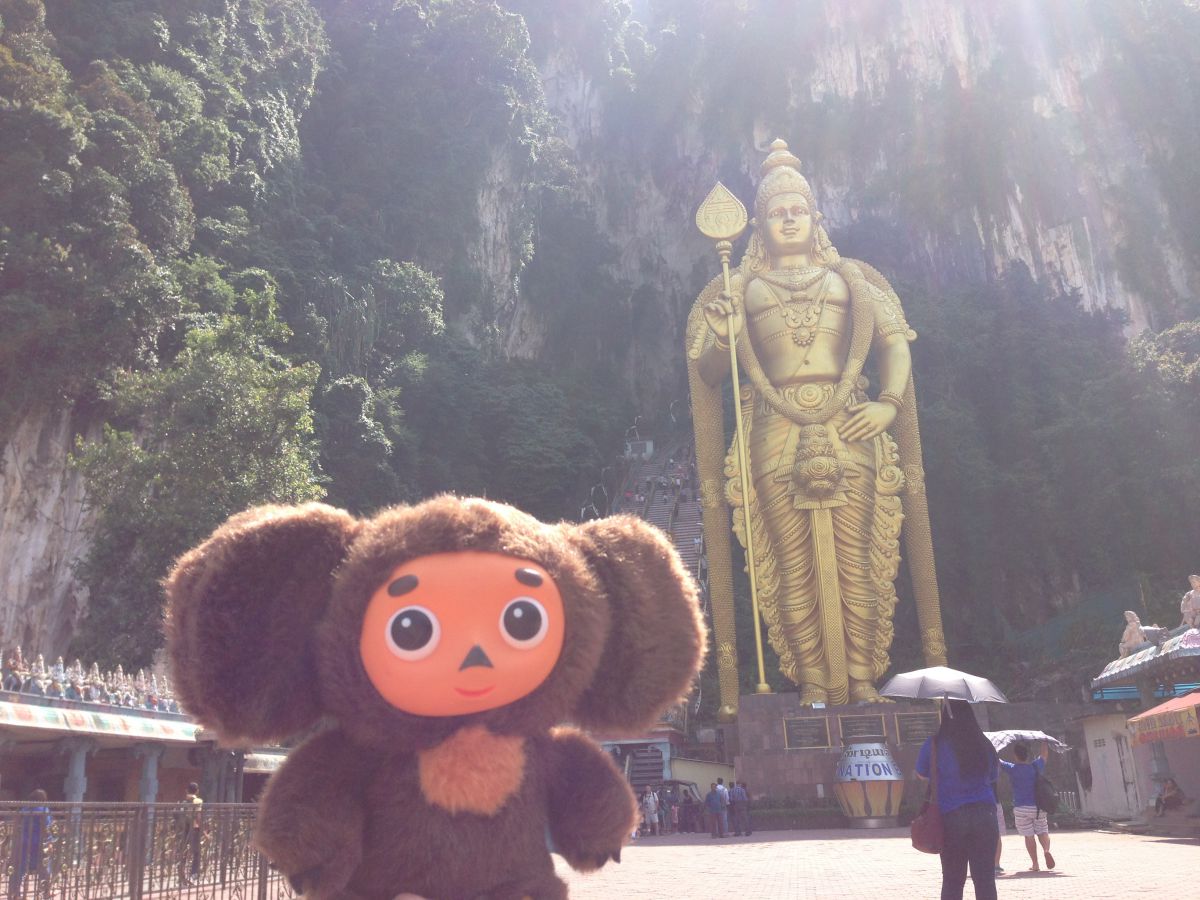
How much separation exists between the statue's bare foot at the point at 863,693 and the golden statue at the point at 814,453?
0.7 inches

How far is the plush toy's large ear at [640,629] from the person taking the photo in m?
3.10

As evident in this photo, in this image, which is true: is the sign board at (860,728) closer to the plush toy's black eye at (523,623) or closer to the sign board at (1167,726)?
the sign board at (1167,726)

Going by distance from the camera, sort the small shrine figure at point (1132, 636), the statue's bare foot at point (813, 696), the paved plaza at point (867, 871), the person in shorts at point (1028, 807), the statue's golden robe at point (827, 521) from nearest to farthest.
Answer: the paved plaza at point (867, 871)
the person in shorts at point (1028, 807)
the small shrine figure at point (1132, 636)
the statue's bare foot at point (813, 696)
the statue's golden robe at point (827, 521)

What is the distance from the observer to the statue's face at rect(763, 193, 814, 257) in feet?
49.6

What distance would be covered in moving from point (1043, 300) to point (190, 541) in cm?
2428

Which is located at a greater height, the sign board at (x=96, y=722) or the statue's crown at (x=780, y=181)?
the statue's crown at (x=780, y=181)

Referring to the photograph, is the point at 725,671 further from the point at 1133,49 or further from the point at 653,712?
the point at 1133,49

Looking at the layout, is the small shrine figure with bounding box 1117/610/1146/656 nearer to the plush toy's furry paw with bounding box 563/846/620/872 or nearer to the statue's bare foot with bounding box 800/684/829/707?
the statue's bare foot with bounding box 800/684/829/707

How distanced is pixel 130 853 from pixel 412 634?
11.6 ft

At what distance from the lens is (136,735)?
10.2m

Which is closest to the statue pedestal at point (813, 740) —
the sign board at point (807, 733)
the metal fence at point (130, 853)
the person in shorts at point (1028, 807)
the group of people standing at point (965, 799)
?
the sign board at point (807, 733)

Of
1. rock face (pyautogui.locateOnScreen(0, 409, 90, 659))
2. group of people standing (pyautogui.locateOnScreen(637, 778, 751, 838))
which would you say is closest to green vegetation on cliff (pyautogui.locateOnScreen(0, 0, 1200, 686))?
rock face (pyautogui.locateOnScreen(0, 409, 90, 659))

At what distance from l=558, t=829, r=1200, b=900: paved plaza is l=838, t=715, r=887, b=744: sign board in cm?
223

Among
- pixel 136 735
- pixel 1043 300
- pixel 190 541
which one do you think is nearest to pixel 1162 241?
pixel 1043 300
